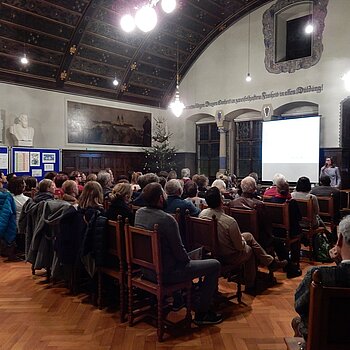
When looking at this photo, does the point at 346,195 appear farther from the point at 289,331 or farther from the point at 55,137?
the point at 55,137

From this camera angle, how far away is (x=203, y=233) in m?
3.55

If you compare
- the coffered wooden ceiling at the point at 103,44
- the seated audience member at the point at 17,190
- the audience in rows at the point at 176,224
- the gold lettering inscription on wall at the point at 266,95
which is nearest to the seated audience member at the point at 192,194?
the audience in rows at the point at 176,224

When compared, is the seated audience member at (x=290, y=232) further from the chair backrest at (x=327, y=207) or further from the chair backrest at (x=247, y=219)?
the chair backrest at (x=327, y=207)

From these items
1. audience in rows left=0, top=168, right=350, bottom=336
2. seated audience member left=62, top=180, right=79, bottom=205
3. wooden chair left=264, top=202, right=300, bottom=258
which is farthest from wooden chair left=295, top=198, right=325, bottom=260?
seated audience member left=62, top=180, right=79, bottom=205

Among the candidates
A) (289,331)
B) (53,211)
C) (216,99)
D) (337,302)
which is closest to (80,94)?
(216,99)

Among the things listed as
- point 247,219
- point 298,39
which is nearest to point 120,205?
point 247,219

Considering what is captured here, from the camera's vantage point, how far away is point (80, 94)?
1112 cm

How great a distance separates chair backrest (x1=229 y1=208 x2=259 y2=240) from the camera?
4.05m

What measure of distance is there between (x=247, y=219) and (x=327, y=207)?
233 centimetres

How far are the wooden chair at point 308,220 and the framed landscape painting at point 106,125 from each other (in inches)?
310

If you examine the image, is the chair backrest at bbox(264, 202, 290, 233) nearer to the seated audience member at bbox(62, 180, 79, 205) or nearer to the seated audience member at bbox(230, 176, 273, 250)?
the seated audience member at bbox(230, 176, 273, 250)

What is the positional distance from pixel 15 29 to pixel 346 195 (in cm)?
949

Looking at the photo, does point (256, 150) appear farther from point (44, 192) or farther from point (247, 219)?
point (44, 192)

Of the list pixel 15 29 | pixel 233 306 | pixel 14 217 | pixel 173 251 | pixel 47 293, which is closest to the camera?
pixel 173 251
